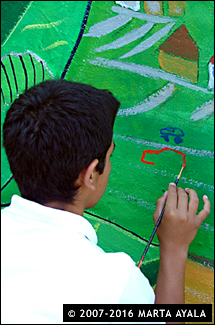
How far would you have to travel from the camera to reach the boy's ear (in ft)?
2.55

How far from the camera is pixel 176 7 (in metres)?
1.02

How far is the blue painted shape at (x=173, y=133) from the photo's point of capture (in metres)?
1.11

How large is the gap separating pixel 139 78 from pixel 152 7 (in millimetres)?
241

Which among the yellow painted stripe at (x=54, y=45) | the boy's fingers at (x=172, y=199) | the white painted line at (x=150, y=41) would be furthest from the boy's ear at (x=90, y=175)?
the yellow painted stripe at (x=54, y=45)

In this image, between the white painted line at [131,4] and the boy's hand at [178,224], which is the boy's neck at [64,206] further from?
the white painted line at [131,4]

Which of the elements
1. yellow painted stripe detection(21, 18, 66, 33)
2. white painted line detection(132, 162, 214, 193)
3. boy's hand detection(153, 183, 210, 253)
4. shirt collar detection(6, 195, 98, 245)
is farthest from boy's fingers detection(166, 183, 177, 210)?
yellow painted stripe detection(21, 18, 66, 33)

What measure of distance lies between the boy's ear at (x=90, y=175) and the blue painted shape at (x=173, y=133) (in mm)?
421

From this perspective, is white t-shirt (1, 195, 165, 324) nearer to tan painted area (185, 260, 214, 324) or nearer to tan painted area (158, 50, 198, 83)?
tan painted area (185, 260, 214, 324)

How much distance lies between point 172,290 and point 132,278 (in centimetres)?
23

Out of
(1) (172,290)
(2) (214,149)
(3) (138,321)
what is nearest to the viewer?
(3) (138,321)

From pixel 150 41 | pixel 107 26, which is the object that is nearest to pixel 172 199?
pixel 150 41

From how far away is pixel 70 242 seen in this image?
68 centimetres

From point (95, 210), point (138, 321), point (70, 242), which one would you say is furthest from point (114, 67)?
point (138, 321)

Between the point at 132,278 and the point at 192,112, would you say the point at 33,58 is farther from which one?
the point at 132,278
